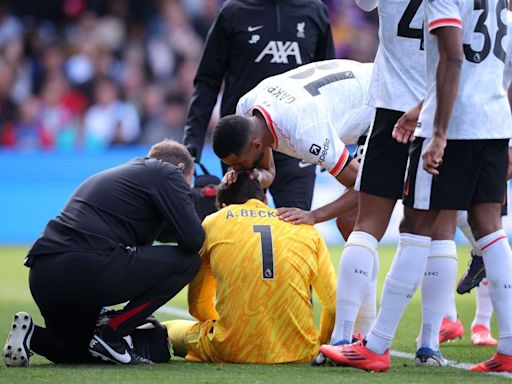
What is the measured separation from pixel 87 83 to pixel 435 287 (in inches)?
469

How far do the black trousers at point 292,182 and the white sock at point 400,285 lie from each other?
205 centimetres

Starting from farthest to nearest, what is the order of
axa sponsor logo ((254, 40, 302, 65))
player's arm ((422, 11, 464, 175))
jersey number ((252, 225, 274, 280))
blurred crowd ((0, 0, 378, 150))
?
blurred crowd ((0, 0, 378, 150))
axa sponsor logo ((254, 40, 302, 65))
jersey number ((252, 225, 274, 280))
player's arm ((422, 11, 464, 175))

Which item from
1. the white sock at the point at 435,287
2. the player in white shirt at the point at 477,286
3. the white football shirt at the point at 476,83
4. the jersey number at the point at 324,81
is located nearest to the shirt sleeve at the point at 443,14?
the white football shirt at the point at 476,83

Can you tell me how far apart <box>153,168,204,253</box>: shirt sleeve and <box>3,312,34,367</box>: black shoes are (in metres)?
0.82

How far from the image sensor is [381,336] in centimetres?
514

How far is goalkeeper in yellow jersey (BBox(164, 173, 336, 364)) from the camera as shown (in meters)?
5.60

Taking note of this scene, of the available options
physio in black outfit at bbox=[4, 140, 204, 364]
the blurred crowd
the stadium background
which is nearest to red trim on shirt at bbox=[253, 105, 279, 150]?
physio in black outfit at bbox=[4, 140, 204, 364]

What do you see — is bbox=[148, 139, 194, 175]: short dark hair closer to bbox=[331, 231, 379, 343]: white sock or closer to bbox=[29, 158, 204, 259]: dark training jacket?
bbox=[29, 158, 204, 259]: dark training jacket

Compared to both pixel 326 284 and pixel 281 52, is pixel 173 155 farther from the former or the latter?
pixel 281 52

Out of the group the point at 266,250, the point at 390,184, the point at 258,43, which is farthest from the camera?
the point at 258,43

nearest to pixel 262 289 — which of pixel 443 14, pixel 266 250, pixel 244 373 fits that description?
pixel 266 250

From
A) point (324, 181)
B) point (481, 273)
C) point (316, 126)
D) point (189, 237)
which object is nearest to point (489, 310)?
point (481, 273)

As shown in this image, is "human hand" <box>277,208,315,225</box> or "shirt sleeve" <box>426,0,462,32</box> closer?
"shirt sleeve" <box>426,0,462,32</box>

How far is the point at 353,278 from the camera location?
17.8 feet
